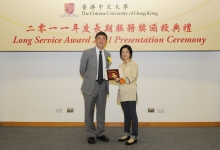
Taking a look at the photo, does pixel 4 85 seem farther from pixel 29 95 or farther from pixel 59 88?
pixel 59 88

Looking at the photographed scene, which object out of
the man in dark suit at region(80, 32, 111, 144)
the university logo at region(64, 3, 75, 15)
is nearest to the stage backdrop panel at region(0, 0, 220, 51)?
the university logo at region(64, 3, 75, 15)

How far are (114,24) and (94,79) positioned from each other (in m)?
1.09

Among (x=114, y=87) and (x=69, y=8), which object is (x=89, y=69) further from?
(x=69, y=8)

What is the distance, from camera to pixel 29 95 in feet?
13.8

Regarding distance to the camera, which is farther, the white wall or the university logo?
the white wall

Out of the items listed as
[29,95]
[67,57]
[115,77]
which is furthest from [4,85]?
[115,77]

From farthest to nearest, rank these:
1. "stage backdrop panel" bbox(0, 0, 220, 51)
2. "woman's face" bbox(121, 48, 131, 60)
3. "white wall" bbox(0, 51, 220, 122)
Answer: "white wall" bbox(0, 51, 220, 122), "stage backdrop panel" bbox(0, 0, 220, 51), "woman's face" bbox(121, 48, 131, 60)

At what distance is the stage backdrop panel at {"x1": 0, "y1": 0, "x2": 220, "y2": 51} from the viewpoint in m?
3.80

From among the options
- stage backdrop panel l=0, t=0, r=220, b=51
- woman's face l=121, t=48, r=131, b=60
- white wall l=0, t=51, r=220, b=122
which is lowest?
white wall l=0, t=51, r=220, b=122

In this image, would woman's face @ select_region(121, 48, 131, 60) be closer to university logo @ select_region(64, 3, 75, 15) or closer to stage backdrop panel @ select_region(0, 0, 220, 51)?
stage backdrop panel @ select_region(0, 0, 220, 51)

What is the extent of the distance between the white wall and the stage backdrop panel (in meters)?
0.32

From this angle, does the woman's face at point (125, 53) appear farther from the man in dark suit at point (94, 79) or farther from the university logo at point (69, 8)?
the university logo at point (69, 8)

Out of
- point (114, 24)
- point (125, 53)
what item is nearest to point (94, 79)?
point (125, 53)

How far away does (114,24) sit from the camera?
3.82m
